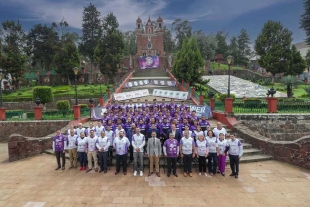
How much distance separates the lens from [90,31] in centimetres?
4262

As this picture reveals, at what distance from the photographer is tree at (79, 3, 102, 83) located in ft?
138

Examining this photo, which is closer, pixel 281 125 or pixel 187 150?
pixel 187 150

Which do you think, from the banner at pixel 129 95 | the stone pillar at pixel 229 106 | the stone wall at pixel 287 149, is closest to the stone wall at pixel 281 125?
the stone pillar at pixel 229 106

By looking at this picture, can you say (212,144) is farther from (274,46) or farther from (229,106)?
(274,46)

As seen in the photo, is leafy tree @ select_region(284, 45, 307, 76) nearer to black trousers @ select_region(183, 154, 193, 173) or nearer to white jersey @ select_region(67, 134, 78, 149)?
black trousers @ select_region(183, 154, 193, 173)

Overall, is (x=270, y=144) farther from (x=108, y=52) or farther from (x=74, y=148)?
(x=108, y=52)

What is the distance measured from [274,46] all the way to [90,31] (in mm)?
34581

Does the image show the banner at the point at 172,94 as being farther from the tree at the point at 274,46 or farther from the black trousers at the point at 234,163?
the tree at the point at 274,46

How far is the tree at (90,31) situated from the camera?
138ft

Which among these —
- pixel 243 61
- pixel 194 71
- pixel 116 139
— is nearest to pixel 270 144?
pixel 116 139

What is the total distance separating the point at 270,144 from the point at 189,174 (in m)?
4.25

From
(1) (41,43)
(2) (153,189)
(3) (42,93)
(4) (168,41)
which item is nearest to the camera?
(2) (153,189)

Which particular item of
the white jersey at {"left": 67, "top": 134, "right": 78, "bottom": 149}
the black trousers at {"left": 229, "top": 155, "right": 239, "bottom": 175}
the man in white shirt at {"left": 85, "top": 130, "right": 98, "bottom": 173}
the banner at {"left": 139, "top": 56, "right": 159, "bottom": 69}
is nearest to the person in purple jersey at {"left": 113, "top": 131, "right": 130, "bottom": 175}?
the man in white shirt at {"left": 85, "top": 130, "right": 98, "bottom": 173}

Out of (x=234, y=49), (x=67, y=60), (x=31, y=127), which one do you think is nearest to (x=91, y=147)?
(x=31, y=127)
